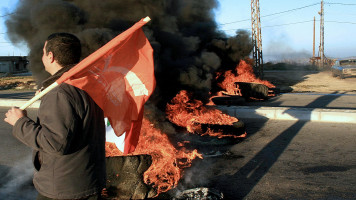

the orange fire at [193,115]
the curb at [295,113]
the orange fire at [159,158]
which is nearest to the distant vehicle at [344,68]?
the curb at [295,113]

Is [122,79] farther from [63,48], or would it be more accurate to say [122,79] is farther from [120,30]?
[120,30]

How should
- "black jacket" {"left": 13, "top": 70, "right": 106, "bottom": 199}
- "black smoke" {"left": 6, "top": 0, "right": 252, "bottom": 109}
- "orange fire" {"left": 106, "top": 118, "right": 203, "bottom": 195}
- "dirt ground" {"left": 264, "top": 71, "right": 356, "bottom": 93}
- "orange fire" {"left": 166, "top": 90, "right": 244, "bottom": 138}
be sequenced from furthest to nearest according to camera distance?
"dirt ground" {"left": 264, "top": 71, "right": 356, "bottom": 93} → "orange fire" {"left": 166, "top": 90, "right": 244, "bottom": 138} → "black smoke" {"left": 6, "top": 0, "right": 252, "bottom": 109} → "orange fire" {"left": 106, "top": 118, "right": 203, "bottom": 195} → "black jacket" {"left": 13, "top": 70, "right": 106, "bottom": 199}

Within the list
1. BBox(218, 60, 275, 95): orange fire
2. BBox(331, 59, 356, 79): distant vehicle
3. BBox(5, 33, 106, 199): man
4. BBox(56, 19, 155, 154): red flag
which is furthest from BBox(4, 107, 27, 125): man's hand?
BBox(331, 59, 356, 79): distant vehicle

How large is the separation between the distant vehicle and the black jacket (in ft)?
83.1

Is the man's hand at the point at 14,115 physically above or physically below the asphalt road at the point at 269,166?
above

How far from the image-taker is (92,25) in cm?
768

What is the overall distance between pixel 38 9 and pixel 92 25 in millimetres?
1244

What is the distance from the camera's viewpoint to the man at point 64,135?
74.3 inches

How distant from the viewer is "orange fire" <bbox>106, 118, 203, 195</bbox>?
4121 millimetres

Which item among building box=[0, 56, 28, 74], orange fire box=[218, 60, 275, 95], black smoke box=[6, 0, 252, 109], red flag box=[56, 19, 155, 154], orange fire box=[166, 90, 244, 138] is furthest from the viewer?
building box=[0, 56, 28, 74]

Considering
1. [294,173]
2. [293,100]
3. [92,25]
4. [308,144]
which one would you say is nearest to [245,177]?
[294,173]

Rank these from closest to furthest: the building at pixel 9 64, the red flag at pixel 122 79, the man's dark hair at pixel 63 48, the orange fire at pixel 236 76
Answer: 1. the man's dark hair at pixel 63 48
2. the red flag at pixel 122 79
3. the orange fire at pixel 236 76
4. the building at pixel 9 64

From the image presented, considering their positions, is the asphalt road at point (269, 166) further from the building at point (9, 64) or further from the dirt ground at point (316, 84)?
the building at point (9, 64)

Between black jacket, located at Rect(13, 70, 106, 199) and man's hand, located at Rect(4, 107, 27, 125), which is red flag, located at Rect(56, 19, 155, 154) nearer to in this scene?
black jacket, located at Rect(13, 70, 106, 199)
